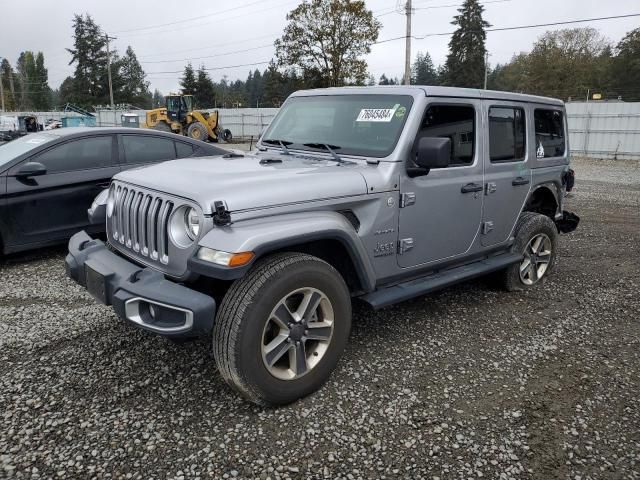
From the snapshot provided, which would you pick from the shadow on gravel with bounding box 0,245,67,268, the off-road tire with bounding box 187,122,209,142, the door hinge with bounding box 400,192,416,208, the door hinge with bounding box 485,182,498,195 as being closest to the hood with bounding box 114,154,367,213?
the door hinge with bounding box 400,192,416,208

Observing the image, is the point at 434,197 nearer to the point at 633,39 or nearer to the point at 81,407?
the point at 81,407

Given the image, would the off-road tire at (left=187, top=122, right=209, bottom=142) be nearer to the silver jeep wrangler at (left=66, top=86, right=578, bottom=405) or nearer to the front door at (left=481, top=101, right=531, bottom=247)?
the silver jeep wrangler at (left=66, top=86, right=578, bottom=405)

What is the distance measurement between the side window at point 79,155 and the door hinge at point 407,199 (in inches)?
160

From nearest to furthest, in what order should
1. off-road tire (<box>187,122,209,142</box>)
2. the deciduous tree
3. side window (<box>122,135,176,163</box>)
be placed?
1. side window (<box>122,135,176,163</box>)
2. off-road tire (<box>187,122,209,142</box>)
3. the deciduous tree

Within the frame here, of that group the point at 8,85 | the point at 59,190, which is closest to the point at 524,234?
the point at 59,190

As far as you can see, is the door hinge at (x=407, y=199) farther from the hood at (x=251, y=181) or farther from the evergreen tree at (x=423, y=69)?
the evergreen tree at (x=423, y=69)

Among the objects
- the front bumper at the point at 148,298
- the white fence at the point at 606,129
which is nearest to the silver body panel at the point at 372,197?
the front bumper at the point at 148,298

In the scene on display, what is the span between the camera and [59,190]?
5.69m

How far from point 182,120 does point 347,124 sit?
26.3 m

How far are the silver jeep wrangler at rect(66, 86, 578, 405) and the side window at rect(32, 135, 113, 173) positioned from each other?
8.18 ft

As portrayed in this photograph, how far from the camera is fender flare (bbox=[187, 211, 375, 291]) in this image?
8.75 ft

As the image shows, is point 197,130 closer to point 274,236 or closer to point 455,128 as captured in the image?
point 455,128

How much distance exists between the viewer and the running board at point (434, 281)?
356cm

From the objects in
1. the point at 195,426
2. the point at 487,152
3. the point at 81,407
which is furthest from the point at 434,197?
the point at 81,407
